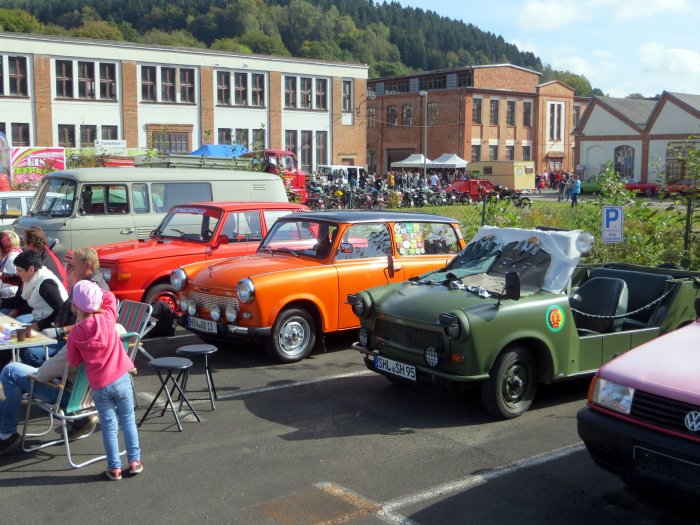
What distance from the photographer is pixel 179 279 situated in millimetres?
9242

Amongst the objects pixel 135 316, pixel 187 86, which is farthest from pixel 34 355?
pixel 187 86

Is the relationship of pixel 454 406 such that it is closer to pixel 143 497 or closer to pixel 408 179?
pixel 143 497

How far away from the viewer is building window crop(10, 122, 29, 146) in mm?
41625

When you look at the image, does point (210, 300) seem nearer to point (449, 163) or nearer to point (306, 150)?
point (306, 150)

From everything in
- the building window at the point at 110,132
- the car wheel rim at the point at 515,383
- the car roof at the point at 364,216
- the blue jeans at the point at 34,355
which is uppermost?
the building window at the point at 110,132

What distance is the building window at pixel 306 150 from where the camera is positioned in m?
52.6

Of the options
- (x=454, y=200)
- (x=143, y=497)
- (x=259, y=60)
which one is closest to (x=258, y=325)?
(x=143, y=497)

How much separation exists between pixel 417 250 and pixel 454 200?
3038 centimetres

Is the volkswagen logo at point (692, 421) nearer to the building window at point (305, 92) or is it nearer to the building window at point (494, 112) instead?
the building window at point (305, 92)

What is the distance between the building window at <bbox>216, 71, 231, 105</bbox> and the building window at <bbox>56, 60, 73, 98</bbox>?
9.22 meters

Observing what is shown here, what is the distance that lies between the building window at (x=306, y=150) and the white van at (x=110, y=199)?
39.7m

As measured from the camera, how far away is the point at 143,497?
16.7 ft

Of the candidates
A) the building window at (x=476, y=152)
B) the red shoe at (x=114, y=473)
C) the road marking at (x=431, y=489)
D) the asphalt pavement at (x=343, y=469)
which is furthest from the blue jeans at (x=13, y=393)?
the building window at (x=476, y=152)

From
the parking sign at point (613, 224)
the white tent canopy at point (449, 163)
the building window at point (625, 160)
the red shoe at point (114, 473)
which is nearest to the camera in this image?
the red shoe at point (114, 473)
